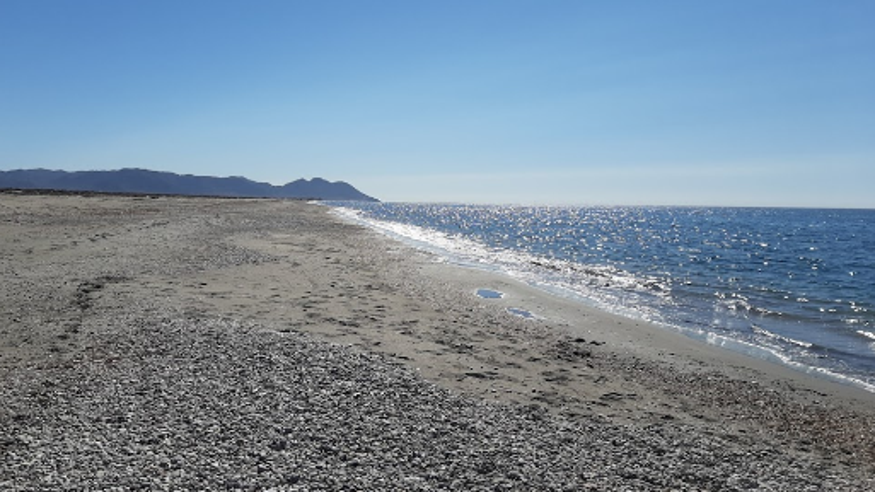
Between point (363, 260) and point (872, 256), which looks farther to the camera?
point (872, 256)

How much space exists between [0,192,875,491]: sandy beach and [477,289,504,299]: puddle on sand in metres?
3.07

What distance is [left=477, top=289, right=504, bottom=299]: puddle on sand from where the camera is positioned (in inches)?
839

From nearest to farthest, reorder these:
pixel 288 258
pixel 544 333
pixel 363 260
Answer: pixel 544 333 → pixel 288 258 → pixel 363 260

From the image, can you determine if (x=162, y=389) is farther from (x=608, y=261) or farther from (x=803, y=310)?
(x=608, y=261)

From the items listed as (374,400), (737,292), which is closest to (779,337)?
(737,292)

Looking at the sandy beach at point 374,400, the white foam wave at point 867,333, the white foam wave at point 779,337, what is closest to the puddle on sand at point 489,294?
the sandy beach at point 374,400

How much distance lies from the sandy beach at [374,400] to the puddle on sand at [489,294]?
10.1ft

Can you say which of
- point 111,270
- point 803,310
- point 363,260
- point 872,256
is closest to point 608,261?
point 803,310

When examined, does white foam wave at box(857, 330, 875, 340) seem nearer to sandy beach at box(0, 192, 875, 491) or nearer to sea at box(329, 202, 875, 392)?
sea at box(329, 202, 875, 392)

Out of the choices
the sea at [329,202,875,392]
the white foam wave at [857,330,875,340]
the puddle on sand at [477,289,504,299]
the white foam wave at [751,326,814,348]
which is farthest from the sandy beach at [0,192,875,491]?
the white foam wave at [857,330,875,340]

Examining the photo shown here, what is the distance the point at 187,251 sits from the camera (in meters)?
25.8

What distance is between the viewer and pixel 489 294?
21.9m

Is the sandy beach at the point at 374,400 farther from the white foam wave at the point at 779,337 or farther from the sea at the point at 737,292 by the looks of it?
the white foam wave at the point at 779,337

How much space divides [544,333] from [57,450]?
1190 centimetres
